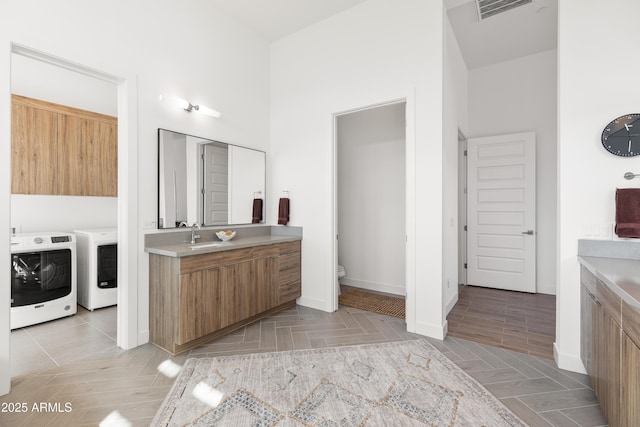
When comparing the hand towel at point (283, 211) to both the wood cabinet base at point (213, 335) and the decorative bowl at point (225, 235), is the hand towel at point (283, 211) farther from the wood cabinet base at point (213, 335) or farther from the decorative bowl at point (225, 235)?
the wood cabinet base at point (213, 335)

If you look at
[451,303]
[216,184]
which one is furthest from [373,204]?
[216,184]

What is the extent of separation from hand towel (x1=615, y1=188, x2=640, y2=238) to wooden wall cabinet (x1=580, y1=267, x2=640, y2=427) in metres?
0.38

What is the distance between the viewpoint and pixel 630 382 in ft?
4.34

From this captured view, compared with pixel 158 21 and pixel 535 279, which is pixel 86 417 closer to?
pixel 158 21

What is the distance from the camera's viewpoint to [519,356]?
2.58 metres

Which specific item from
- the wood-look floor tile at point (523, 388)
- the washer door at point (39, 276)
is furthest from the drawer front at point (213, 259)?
the wood-look floor tile at point (523, 388)

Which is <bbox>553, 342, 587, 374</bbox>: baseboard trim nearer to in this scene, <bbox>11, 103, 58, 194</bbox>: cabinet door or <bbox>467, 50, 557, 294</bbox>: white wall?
<bbox>467, 50, 557, 294</bbox>: white wall

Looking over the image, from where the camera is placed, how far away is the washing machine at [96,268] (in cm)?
368

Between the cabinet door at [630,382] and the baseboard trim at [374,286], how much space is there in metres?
3.00

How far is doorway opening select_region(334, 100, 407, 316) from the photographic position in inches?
175

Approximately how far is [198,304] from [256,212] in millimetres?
1561

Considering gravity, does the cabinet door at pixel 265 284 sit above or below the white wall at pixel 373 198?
below

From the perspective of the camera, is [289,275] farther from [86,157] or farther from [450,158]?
[86,157]

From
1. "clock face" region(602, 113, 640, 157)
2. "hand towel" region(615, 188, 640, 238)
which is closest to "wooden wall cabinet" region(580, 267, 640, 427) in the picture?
"hand towel" region(615, 188, 640, 238)
